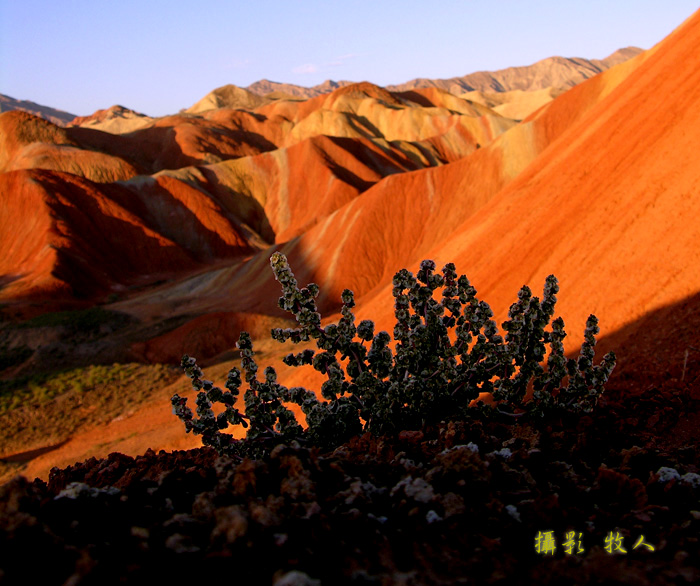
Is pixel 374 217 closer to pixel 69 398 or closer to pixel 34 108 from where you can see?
pixel 69 398

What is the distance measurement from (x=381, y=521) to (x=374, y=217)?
95.2 ft

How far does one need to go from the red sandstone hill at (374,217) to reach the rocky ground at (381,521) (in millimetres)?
3710

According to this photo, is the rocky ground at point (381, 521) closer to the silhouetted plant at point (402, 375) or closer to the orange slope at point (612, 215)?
the silhouetted plant at point (402, 375)

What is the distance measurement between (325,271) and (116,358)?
1180 cm

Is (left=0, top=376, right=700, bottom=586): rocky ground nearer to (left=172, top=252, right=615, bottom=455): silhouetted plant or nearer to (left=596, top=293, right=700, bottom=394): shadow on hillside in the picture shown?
(left=172, top=252, right=615, bottom=455): silhouetted plant

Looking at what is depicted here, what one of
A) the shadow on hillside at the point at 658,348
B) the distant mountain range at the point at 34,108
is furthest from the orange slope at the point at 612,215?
the distant mountain range at the point at 34,108

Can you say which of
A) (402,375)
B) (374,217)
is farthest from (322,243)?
(402,375)

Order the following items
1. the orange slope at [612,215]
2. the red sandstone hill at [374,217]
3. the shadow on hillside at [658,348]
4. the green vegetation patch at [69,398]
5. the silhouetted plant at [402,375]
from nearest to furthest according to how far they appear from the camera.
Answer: the silhouetted plant at [402,375] < the shadow on hillside at [658,348] < the orange slope at [612,215] < the red sandstone hill at [374,217] < the green vegetation patch at [69,398]

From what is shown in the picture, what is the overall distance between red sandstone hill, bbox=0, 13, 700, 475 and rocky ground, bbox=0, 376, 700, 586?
146 inches

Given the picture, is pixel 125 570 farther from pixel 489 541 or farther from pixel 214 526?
pixel 489 541

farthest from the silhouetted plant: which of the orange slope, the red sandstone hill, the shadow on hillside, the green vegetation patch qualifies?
the green vegetation patch

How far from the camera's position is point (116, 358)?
23.7 metres

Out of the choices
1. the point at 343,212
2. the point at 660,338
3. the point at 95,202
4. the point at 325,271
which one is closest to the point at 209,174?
the point at 95,202

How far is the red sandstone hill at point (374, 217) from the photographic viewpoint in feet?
33.6
